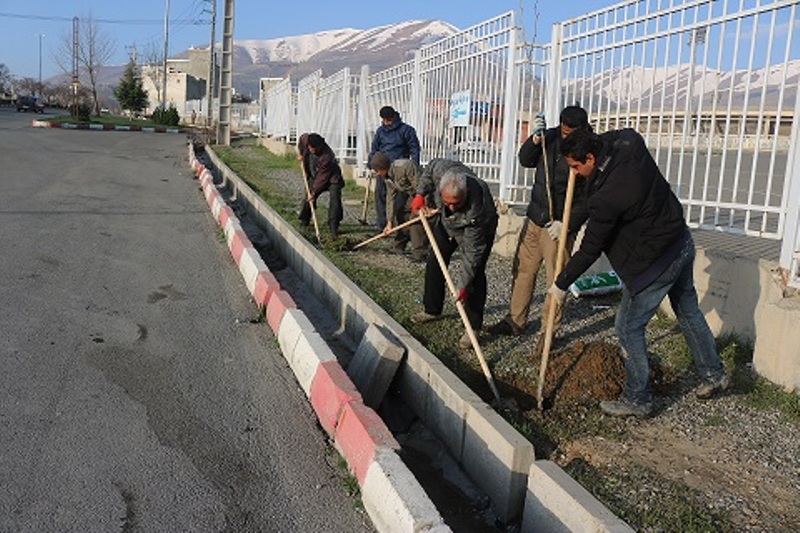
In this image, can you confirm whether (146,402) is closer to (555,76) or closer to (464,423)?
(464,423)

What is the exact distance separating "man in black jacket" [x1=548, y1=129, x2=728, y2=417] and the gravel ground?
189 millimetres

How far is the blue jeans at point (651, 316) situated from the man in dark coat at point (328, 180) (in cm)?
594

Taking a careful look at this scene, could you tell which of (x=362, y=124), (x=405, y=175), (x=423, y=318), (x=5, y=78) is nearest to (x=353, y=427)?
(x=423, y=318)

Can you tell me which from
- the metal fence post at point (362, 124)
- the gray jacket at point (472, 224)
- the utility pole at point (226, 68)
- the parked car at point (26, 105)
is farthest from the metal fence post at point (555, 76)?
the parked car at point (26, 105)

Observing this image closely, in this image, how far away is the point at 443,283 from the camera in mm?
6227

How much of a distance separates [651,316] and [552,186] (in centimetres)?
154

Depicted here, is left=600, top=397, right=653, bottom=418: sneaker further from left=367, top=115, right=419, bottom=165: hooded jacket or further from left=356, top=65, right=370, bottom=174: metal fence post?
left=356, top=65, right=370, bottom=174: metal fence post

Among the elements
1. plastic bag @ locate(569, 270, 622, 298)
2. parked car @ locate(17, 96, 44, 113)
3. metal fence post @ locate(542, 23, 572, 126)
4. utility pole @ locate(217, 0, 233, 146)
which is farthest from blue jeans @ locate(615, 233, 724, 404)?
parked car @ locate(17, 96, 44, 113)

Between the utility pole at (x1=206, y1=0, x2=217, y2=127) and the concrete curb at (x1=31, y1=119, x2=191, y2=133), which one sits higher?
the utility pole at (x1=206, y1=0, x2=217, y2=127)

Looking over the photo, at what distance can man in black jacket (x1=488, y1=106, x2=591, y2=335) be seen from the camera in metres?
5.62

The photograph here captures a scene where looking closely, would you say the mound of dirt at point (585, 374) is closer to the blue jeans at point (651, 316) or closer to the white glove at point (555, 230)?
the blue jeans at point (651, 316)

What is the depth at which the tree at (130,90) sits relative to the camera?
60.9 metres

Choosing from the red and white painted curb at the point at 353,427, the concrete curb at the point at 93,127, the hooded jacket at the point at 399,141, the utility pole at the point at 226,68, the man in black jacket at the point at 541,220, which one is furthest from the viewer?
the concrete curb at the point at 93,127

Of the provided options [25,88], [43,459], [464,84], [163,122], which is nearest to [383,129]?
[464,84]
